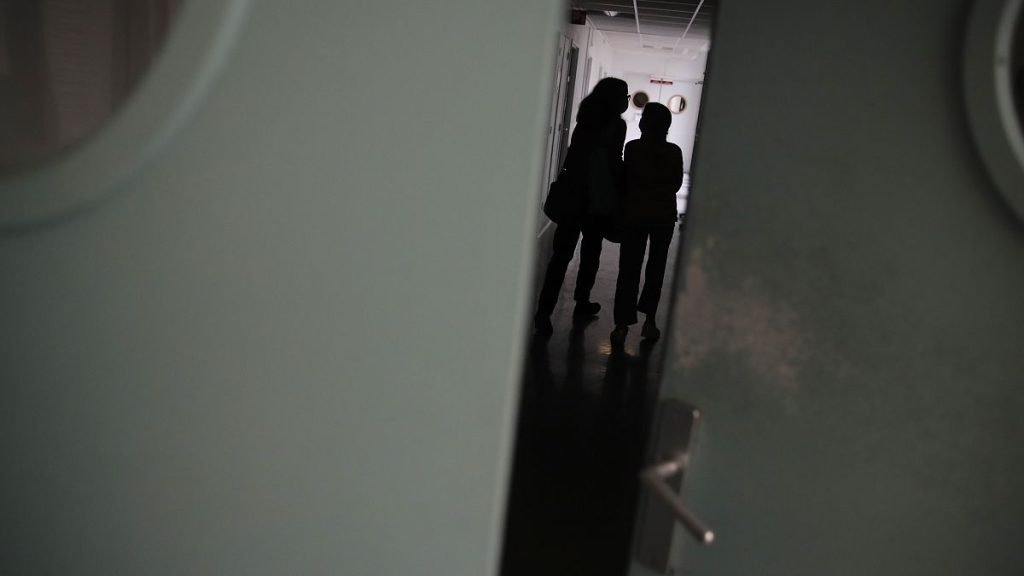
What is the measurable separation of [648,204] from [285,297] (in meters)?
4.15

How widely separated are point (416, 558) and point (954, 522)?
2.24 feet

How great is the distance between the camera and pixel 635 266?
525 centimetres

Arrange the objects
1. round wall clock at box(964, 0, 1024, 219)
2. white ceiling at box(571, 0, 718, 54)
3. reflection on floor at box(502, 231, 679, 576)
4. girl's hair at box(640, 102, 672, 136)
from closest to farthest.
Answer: round wall clock at box(964, 0, 1024, 219)
reflection on floor at box(502, 231, 679, 576)
girl's hair at box(640, 102, 672, 136)
white ceiling at box(571, 0, 718, 54)

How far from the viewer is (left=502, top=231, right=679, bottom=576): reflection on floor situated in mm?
2867

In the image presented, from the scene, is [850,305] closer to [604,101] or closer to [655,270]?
[604,101]

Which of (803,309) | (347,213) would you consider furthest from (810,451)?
(347,213)

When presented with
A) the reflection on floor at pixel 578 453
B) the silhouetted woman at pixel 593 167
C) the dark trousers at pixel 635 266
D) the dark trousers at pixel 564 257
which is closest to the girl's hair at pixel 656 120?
the silhouetted woman at pixel 593 167

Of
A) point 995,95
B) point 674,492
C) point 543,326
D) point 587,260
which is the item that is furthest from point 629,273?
point 995,95

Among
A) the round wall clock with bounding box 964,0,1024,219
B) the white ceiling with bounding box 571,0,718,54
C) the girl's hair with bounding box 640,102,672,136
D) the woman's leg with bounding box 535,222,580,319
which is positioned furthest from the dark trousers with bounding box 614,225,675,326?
the round wall clock with bounding box 964,0,1024,219

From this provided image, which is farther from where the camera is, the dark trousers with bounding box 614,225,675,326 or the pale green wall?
the dark trousers with bounding box 614,225,675,326

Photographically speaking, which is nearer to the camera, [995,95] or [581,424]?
[995,95]

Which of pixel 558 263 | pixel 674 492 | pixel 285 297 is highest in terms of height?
pixel 285 297

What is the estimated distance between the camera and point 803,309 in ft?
3.41

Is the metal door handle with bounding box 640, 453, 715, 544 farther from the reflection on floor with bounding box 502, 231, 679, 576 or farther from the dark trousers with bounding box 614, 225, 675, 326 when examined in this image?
the dark trousers with bounding box 614, 225, 675, 326
